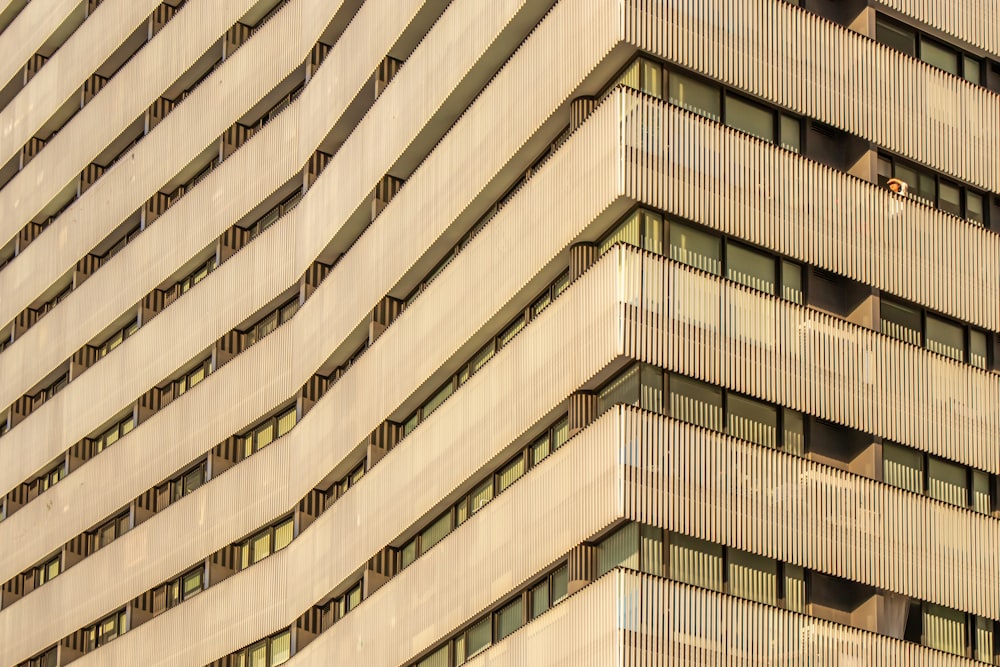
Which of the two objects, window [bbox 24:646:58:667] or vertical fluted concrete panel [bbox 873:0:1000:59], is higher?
vertical fluted concrete panel [bbox 873:0:1000:59]

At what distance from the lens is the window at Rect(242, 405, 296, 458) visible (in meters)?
62.3

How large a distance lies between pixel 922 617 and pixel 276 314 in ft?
79.2

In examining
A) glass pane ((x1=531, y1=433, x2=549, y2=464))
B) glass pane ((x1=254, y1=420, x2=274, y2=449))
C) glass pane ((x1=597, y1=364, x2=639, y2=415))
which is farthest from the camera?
glass pane ((x1=254, y1=420, x2=274, y2=449))

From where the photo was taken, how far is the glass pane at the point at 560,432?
45969mm

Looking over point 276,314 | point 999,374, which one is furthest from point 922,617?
point 276,314

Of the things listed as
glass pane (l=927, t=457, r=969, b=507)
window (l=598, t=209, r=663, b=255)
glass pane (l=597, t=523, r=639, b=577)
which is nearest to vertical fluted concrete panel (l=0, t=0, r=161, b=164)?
window (l=598, t=209, r=663, b=255)

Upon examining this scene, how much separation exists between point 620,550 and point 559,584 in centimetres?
241

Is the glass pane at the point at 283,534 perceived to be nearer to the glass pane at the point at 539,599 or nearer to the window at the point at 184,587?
the window at the point at 184,587

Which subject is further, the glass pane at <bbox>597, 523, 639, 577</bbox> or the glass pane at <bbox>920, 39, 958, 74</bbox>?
the glass pane at <bbox>920, 39, 958, 74</bbox>

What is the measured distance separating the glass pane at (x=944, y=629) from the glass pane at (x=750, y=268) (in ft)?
24.8

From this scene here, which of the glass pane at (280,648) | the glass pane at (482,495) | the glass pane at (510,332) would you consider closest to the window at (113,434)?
the glass pane at (280,648)

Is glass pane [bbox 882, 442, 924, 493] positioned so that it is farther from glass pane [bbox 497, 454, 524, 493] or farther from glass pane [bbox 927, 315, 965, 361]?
glass pane [bbox 497, 454, 524, 493]

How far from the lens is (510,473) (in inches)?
1906

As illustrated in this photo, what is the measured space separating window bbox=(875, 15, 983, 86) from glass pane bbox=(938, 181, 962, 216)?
2786 millimetres
